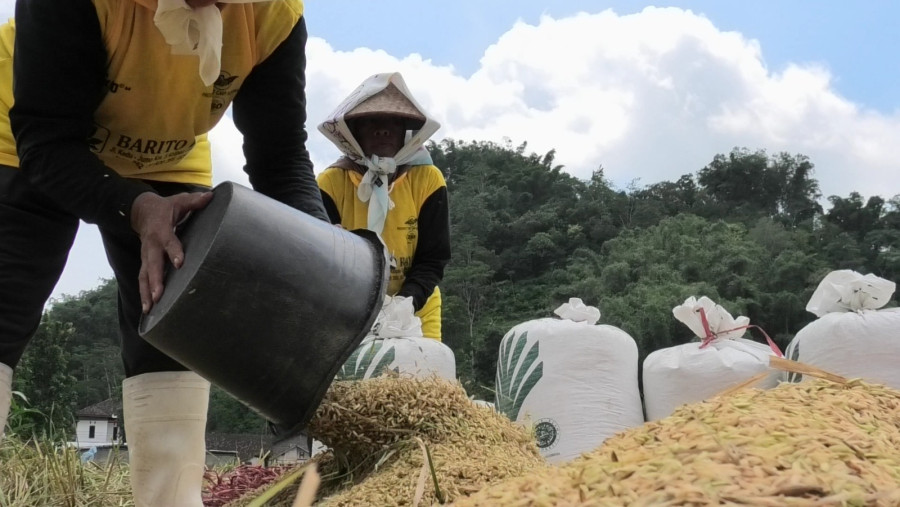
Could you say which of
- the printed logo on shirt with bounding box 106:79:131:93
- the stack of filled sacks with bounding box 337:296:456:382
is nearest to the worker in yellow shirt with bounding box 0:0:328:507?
the printed logo on shirt with bounding box 106:79:131:93

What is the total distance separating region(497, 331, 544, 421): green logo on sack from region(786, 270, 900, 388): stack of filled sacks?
2.72 ft

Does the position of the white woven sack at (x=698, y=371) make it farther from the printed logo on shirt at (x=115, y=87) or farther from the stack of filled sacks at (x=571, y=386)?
the printed logo on shirt at (x=115, y=87)

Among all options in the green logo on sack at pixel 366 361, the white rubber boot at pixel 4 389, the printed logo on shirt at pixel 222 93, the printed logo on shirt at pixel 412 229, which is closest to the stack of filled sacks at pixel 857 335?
the green logo on sack at pixel 366 361

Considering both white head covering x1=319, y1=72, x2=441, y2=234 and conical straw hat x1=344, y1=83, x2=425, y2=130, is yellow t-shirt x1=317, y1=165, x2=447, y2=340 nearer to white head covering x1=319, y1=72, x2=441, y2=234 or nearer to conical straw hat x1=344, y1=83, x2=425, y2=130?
white head covering x1=319, y1=72, x2=441, y2=234

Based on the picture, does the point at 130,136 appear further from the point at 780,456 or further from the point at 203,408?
the point at 780,456

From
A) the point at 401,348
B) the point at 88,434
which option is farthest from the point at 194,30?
the point at 88,434

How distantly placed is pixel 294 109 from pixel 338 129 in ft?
4.56

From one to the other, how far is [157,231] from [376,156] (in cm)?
187

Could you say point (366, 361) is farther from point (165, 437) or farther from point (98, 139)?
point (98, 139)

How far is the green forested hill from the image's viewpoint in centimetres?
2564

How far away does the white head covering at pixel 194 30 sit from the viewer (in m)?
1.39

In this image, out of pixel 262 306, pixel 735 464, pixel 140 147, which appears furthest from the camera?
pixel 140 147

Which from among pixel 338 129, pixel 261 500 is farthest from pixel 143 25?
pixel 338 129

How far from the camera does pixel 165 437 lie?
5.39 feet
